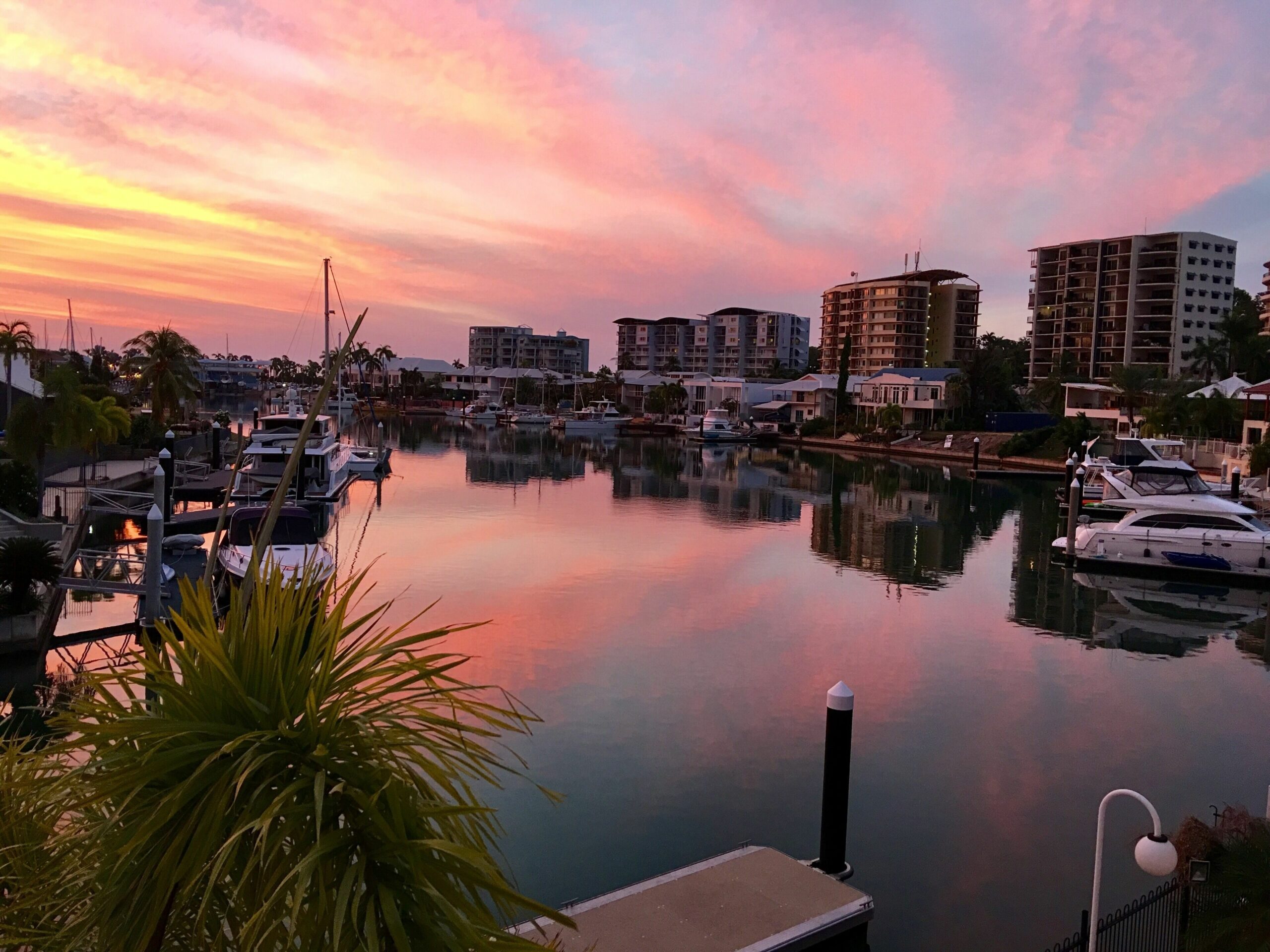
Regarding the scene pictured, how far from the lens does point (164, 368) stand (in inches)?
2231

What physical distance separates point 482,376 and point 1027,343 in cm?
7509

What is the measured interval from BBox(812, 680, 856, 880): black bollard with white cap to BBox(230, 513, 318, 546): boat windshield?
15992mm

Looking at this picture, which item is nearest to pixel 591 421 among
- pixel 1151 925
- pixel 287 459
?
pixel 287 459

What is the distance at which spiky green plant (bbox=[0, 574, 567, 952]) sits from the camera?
2.99 meters

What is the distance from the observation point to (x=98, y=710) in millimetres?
3486

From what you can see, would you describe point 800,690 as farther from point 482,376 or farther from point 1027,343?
point 482,376

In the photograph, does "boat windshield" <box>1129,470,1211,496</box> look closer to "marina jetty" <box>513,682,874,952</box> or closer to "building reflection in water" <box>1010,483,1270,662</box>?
"building reflection in water" <box>1010,483,1270,662</box>

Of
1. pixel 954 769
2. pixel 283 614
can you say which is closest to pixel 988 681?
pixel 954 769

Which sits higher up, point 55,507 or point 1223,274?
point 1223,274

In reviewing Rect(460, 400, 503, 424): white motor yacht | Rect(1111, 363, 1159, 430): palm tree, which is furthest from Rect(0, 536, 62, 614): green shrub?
Rect(460, 400, 503, 424): white motor yacht

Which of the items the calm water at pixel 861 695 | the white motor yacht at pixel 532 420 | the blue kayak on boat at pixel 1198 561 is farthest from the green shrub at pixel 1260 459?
the white motor yacht at pixel 532 420

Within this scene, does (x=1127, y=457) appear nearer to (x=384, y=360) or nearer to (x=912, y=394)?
(x=912, y=394)

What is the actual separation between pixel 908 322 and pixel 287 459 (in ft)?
331

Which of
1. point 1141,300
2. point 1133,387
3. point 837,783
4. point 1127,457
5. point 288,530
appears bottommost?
point 837,783
